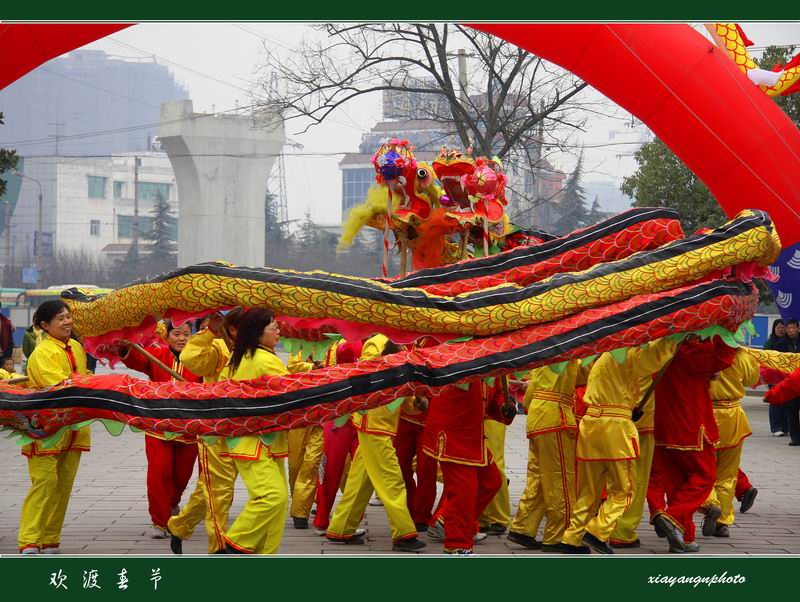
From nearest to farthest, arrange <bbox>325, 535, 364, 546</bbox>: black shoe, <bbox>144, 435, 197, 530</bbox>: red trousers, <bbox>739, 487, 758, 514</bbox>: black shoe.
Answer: <bbox>144, 435, 197, 530</bbox>: red trousers
<bbox>325, 535, 364, 546</bbox>: black shoe
<bbox>739, 487, 758, 514</bbox>: black shoe

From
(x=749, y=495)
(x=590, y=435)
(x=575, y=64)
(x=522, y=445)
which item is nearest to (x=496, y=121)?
(x=522, y=445)

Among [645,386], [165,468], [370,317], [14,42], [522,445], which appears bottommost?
[522,445]

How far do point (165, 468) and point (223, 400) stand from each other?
1.94 metres

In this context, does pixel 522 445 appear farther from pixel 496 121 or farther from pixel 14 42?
pixel 14 42

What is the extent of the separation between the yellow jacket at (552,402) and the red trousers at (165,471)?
7.02 ft

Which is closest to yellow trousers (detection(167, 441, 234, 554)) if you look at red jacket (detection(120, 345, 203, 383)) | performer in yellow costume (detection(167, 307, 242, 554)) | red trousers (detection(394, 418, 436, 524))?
performer in yellow costume (detection(167, 307, 242, 554))

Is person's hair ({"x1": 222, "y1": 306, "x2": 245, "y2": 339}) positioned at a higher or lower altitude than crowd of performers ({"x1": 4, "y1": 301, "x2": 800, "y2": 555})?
higher

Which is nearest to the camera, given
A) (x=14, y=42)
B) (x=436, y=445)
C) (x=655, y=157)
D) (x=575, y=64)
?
(x=436, y=445)

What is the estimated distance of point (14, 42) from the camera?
7.46 meters

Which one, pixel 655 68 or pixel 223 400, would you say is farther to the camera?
pixel 655 68

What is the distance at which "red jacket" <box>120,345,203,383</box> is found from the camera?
6.72 metres

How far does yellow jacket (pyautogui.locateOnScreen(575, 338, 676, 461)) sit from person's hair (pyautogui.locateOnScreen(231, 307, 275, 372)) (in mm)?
2083

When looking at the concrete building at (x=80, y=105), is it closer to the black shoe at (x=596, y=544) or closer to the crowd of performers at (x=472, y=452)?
the crowd of performers at (x=472, y=452)

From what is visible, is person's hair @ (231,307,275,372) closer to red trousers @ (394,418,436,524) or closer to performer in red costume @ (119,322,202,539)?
performer in red costume @ (119,322,202,539)
